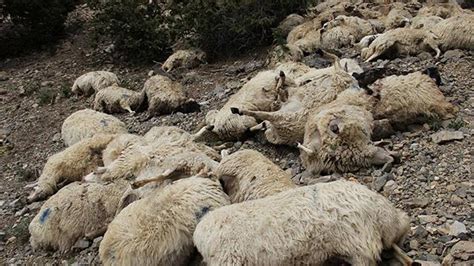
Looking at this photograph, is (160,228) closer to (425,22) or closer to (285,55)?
(285,55)

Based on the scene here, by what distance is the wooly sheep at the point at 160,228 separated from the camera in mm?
4434

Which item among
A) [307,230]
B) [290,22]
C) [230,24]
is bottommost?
[290,22]

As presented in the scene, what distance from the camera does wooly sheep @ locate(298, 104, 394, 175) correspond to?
5742 mm

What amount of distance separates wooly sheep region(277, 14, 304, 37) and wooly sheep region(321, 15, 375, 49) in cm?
113

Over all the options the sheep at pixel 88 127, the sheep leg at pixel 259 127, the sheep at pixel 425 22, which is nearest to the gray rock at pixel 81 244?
the sheep leg at pixel 259 127

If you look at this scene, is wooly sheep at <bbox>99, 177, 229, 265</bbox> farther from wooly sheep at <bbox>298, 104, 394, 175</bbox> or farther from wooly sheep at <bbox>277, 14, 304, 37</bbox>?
wooly sheep at <bbox>277, 14, 304, 37</bbox>

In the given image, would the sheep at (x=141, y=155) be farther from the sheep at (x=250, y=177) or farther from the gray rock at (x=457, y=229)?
the gray rock at (x=457, y=229)

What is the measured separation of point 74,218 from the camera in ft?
19.1

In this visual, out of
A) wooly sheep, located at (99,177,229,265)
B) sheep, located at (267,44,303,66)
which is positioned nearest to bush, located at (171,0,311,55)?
sheep, located at (267,44,303,66)

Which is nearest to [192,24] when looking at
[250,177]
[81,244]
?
[81,244]

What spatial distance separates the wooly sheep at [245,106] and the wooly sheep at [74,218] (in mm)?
1892

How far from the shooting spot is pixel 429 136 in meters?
6.14

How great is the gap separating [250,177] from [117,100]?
572cm

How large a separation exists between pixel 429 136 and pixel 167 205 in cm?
317
